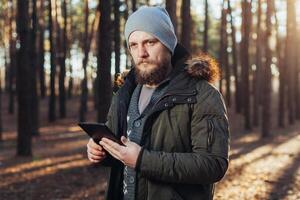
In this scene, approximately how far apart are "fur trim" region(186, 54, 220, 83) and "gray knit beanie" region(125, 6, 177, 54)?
154mm

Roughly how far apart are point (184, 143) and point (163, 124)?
0.47 ft

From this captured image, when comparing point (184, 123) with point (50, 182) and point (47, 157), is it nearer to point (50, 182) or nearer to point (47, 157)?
point (50, 182)

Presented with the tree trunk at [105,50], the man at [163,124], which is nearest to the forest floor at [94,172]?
the tree trunk at [105,50]

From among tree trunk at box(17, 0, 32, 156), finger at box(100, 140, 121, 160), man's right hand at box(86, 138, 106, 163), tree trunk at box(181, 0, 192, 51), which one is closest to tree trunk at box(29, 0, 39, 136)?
tree trunk at box(17, 0, 32, 156)

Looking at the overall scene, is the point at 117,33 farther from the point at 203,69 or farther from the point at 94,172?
the point at 203,69

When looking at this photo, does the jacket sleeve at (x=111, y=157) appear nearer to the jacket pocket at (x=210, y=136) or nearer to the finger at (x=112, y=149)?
the finger at (x=112, y=149)

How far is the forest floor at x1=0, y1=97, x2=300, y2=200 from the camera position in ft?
31.6

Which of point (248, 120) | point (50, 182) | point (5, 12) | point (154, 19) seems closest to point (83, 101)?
point (248, 120)

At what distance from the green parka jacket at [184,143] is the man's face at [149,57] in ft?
0.26

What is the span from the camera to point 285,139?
20.6 m

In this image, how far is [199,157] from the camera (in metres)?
2.43

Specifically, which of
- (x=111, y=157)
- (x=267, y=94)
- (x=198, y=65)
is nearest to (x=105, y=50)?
(x=111, y=157)

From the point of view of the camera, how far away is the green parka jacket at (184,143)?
2.44 m

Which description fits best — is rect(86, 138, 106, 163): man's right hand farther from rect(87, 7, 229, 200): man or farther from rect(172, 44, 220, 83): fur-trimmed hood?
rect(172, 44, 220, 83): fur-trimmed hood
